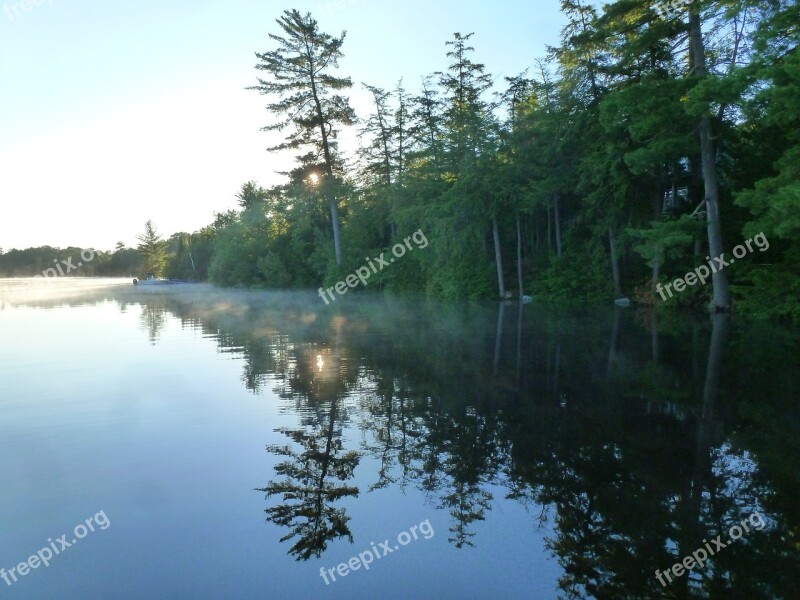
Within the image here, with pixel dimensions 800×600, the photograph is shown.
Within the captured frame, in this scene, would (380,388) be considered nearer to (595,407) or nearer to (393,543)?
(595,407)

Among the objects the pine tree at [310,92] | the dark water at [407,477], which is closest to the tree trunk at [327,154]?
the pine tree at [310,92]

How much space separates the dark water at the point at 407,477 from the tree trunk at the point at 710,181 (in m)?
9.51

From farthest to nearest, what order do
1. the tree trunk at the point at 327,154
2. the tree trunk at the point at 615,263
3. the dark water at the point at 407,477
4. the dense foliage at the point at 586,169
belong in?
the tree trunk at the point at 327,154 → the tree trunk at the point at 615,263 → the dense foliage at the point at 586,169 → the dark water at the point at 407,477

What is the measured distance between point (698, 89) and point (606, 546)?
16.6 metres

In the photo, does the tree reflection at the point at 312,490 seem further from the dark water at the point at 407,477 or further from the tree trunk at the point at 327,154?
the tree trunk at the point at 327,154

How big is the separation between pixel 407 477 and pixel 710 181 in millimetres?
18978

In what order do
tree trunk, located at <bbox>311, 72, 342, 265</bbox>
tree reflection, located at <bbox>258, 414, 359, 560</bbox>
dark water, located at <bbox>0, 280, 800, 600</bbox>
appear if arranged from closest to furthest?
dark water, located at <bbox>0, 280, 800, 600</bbox> → tree reflection, located at <bbox>258, 414, 359, 560</bbox> → tree trunk, located at <bbox>311, 72, 342, 265</bbox>

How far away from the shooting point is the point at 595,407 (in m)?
7.89

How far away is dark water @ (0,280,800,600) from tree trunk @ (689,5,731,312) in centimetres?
951

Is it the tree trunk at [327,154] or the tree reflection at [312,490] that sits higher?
the tree trunk at [327,154]

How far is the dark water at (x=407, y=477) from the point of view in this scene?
12.9 feet

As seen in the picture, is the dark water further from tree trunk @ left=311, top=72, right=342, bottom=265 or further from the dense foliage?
tree trunk @ left=311, top=72, right=342, bottom=265

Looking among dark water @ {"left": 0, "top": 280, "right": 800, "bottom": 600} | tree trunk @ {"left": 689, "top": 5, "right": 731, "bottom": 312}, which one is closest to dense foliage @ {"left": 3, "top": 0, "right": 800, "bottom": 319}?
tree trunk @ {"left": 689, "top": 5, "right": 731, "bottom": 312}

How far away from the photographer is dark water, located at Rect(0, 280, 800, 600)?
392cm
